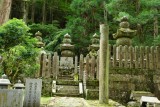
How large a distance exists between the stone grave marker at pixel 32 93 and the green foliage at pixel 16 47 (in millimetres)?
978

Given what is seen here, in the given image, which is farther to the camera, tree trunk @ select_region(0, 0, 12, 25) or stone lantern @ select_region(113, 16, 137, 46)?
stone lantern @ select_region(113, 16, 137, 46)

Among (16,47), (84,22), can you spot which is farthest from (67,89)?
(84,22)

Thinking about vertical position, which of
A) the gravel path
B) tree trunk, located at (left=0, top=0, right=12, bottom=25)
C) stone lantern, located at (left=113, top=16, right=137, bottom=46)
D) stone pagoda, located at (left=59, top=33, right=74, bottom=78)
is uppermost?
tree trunk, located at (left=0, top=0, right=12, bottom=25)

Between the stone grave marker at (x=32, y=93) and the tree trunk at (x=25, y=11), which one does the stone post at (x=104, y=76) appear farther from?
the tree trunk at (x=25, y=11)

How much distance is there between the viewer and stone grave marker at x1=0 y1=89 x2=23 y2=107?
4.52 m

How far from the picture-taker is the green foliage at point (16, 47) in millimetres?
6082

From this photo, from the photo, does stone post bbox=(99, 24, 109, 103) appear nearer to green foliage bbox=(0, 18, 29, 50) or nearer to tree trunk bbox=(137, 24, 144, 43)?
green foliage bbox=(0, 18, 29, 50)

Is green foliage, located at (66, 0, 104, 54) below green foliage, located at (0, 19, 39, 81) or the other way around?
the other way around

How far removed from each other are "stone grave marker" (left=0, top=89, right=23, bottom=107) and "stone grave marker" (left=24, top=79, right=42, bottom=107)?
71cm

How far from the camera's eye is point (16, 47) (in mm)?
6082

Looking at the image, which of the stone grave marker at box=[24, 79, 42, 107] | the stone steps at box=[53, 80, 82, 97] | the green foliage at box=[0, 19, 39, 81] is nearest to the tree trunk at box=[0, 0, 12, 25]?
the stone steps at box=[53, 80, 82, 97]

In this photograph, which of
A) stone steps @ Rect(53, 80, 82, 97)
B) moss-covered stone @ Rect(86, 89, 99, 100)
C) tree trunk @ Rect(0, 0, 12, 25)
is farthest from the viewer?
tree trunk @ Rect(0, 0, 12, 25)

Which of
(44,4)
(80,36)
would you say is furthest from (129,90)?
(44,4)

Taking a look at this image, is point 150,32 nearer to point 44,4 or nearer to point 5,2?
point 5,2
